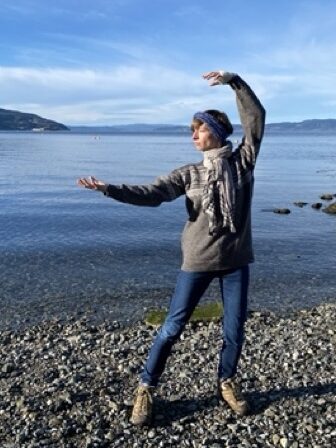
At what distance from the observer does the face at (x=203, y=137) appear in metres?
6.67

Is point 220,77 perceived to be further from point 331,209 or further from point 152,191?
point 331,209

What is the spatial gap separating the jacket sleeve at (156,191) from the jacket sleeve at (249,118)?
0.84m

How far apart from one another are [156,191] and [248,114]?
1470 millimetres

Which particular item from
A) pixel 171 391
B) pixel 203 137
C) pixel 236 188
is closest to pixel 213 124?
pixel 203 137

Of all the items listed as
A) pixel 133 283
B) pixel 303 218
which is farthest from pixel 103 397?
pixel 303 218

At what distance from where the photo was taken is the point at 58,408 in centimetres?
786

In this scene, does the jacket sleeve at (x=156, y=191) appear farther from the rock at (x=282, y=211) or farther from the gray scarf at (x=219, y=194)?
the rock at (x=282, y=211)

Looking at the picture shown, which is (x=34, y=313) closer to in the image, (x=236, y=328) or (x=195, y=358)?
(x=195, y=358)

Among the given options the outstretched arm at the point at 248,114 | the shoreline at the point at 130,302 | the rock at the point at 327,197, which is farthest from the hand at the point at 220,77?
the rock at the point at 327,197

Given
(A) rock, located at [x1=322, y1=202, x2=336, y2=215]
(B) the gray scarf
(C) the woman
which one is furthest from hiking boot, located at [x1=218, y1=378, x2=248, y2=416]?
(A) rock, located at [x1=322, y1=202, x2=336, y2=215]

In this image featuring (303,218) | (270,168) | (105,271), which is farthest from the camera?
(270,168)

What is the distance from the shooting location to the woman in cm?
659

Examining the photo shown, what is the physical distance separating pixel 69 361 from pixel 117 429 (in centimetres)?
301

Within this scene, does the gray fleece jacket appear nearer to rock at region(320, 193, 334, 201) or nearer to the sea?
the sea
